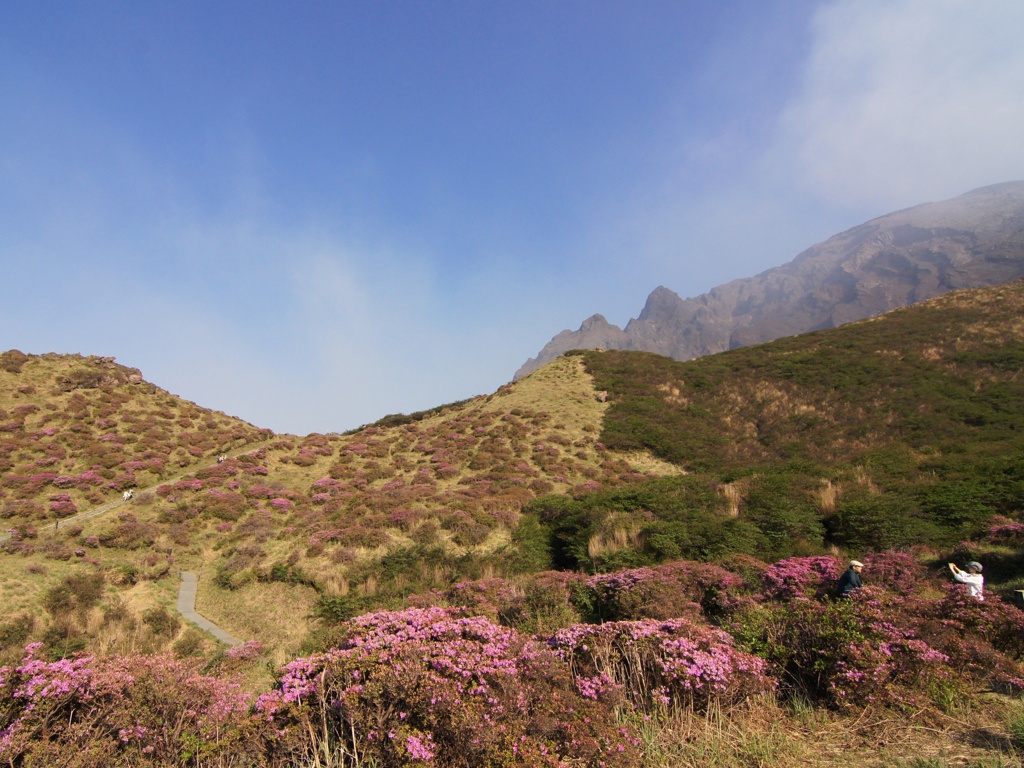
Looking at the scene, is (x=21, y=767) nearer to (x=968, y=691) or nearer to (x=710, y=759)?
(x=710, y=759)

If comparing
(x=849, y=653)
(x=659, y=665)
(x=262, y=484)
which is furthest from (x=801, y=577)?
(x=262, y=484)

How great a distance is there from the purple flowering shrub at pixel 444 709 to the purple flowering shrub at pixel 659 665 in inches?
32.3

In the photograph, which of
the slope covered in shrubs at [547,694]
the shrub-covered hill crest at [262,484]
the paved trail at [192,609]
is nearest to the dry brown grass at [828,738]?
the slope covered in shrubs at [547,694]

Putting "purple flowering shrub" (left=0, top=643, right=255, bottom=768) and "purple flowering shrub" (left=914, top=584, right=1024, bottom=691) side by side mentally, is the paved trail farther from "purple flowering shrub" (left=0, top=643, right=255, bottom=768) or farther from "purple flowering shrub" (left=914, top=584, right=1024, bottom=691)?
"purple flowering shrub" (left=914, top=584, right=1024, bottom=691)

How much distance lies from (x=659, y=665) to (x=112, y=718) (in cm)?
585

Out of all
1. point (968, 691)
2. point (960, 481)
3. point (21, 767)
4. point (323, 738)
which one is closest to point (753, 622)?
point (968, 691)

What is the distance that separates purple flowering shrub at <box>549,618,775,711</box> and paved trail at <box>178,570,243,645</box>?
10.6 m

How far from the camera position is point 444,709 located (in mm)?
4020

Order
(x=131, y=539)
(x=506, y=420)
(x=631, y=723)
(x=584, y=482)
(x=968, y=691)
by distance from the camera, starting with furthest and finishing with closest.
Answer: (x=506, y=420)
(x=584, y=482)
(x=131, y=539)
(x=968, y=691)
(x=631, y=723)

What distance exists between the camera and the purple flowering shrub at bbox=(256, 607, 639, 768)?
3.88 metres

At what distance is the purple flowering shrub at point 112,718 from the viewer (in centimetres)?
414

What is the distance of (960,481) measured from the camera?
44.8 feet

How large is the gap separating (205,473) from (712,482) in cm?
2633

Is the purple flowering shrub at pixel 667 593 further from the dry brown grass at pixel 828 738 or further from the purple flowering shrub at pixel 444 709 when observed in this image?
the purple flowering shrub at pixel 444 709
